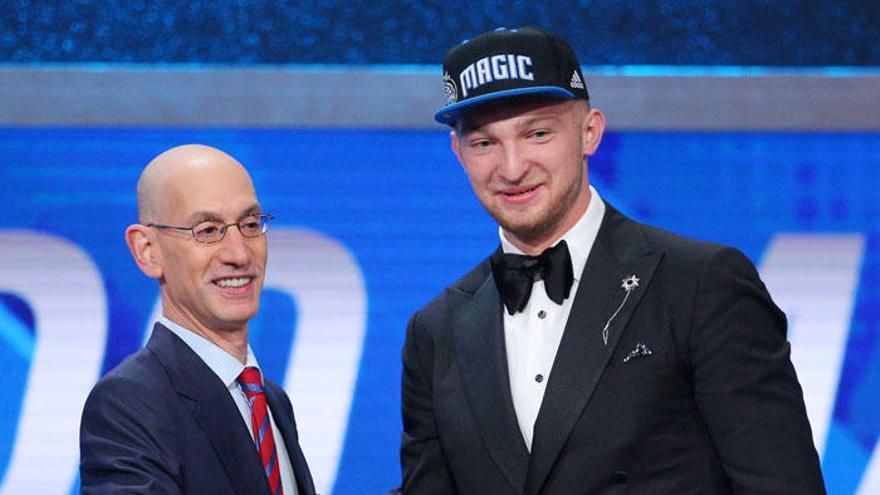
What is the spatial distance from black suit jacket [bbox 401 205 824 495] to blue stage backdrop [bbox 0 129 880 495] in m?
1.25

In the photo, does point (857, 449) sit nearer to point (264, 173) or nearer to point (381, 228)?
point (381, 228)

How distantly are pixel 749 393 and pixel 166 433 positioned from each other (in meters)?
1.10

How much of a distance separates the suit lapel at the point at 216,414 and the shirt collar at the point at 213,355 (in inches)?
1.2

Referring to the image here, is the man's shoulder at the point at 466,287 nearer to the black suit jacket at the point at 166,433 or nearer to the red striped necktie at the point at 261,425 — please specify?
the red striped necktie at the point at 261,425

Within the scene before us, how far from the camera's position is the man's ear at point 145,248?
9.07ft

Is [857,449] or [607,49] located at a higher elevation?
[607,49]

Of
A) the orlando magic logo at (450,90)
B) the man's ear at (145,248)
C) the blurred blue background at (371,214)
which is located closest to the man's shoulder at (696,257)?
the orlando magic logo at (450,90)

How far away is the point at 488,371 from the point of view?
2.79 meters

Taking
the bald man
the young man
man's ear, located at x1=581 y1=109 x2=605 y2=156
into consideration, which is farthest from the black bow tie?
the bald man

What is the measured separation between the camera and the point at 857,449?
3982mm

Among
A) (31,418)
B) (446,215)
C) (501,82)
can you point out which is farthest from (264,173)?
(501,82)

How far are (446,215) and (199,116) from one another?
2.57ft

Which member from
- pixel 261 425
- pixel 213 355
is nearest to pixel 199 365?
pixel 213 355

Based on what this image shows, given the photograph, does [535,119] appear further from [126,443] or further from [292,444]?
[126,443]
